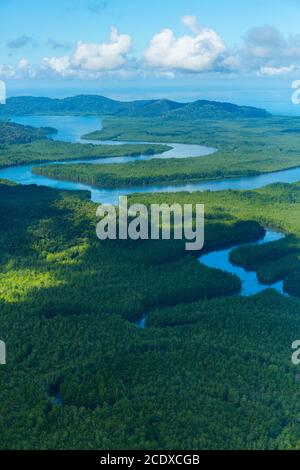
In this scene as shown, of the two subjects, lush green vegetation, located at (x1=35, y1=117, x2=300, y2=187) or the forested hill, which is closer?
lush green vegetation, located at (x1=35, y1=117, x2=300, y2=187)

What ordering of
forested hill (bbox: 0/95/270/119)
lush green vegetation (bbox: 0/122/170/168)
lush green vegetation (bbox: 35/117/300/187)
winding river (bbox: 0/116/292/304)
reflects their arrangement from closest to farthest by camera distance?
winding river (bbox: 0/116/292/304), lush green vegetation (bbox: 35/117/300/187), lush green vegetation (bbox: 0/122/170/168), forested hill (bbox: 0/95/270/119)

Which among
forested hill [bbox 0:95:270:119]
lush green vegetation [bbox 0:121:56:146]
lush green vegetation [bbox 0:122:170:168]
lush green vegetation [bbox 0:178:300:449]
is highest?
forested hill [bbox 0:95:270:119]

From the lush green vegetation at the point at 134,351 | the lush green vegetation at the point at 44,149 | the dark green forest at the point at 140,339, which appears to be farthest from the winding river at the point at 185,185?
the lush green vegetation at the point at 134,351

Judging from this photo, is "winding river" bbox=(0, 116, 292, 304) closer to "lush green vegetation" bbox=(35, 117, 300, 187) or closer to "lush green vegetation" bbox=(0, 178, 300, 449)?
"lush green vegetation" bbox=(35, 117, 300, 187)

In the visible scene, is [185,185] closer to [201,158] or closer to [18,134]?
[201,158]

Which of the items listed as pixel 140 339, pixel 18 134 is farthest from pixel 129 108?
pixel 140 339

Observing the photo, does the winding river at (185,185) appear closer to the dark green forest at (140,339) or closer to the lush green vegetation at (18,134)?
the dark green forest at (140,339)

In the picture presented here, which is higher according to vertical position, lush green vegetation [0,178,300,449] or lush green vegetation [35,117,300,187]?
lush green vegetation [35,117,300,187]

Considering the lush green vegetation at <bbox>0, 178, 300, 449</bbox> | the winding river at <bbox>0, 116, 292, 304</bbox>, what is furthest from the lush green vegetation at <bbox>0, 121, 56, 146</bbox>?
the lush green vegetation at <bbox>0, 178, 300, 449</bbox>
